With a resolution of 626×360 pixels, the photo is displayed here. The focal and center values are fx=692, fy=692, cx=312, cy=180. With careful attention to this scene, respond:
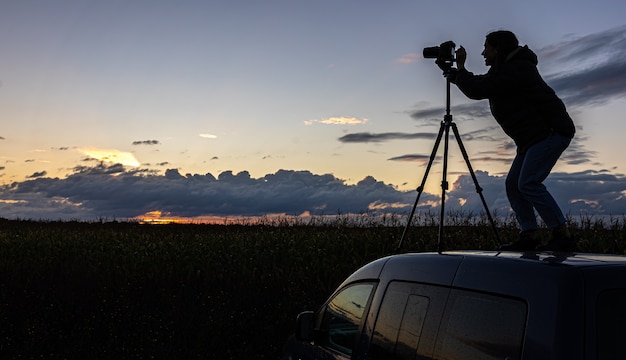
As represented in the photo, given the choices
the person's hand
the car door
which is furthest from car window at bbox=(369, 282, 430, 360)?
the person's hand

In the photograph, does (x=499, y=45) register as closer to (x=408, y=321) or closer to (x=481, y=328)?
(x=408, y=321)

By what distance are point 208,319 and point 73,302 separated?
3.30 m

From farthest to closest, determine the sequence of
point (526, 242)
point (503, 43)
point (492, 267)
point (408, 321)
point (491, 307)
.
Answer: point (503, 43), point (526, 242), point (408, 321), point (492, 267), point (491, 307)

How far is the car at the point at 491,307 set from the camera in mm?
2932

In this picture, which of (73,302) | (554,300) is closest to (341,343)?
(554,300)

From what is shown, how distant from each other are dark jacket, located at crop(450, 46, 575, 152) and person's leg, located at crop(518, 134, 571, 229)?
0.32ft

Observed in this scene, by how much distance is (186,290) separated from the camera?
46.4 ft

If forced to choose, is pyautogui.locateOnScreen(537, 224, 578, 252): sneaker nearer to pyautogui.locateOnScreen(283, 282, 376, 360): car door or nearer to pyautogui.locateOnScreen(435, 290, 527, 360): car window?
pyautogui.locateOnScreen(283, 282, 376, 360): car door

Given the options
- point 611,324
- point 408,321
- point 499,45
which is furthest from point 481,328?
point 499,45

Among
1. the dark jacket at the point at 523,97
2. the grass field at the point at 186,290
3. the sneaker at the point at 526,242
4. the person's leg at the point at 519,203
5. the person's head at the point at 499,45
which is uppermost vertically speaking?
the person's head at the point at 499,45

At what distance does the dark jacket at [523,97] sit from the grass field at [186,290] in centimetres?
627

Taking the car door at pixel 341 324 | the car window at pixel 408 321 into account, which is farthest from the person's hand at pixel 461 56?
the car window at pixel 408 321

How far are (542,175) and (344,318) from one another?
3.66 meters

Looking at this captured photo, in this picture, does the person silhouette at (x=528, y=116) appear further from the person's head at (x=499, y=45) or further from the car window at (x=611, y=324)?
the car window at (x=611, y=324)
